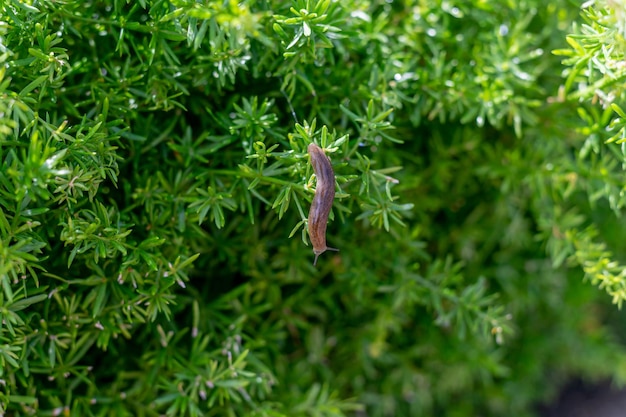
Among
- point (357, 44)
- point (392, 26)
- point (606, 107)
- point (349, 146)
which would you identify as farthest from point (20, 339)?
point (606, 107)

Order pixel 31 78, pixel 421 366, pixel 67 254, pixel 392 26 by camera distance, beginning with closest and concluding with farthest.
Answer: pixel 31 78 < pixel 67 254 < pixel 392 26 < pixel 421 366

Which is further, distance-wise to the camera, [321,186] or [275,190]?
[275,190]

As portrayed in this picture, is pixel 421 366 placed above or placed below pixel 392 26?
below

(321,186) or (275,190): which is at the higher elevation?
(321,186)

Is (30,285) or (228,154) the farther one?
(228,154)

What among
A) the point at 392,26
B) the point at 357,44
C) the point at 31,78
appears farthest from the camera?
the point at 392,26

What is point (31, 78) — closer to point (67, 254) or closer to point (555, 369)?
point (67, 254)

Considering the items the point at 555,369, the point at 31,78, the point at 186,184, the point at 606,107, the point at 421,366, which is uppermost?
the point at 31,78
